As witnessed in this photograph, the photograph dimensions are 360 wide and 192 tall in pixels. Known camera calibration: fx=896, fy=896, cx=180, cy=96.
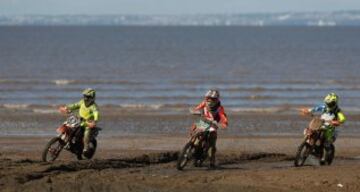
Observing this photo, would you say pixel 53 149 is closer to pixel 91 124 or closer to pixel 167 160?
pixel 91 124

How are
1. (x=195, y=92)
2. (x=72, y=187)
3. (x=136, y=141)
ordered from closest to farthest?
(x=72, y=187)
(x=136, y=141)
(x=195, y=92)

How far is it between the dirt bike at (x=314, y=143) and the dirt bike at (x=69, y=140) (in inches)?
154

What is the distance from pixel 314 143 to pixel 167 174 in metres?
3.24

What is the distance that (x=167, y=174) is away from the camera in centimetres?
1523

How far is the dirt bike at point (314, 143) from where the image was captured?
55.0 ft

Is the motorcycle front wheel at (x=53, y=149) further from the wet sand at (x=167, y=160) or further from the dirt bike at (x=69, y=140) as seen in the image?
the wet sand at (x=167, y=160)

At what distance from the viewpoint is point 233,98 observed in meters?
38.1

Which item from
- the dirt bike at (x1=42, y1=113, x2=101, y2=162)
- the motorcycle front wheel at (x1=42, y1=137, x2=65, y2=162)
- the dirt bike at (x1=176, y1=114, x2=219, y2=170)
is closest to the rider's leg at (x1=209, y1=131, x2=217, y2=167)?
the dirt bike at (x1=176, y1=114, x2=219, y2=170)

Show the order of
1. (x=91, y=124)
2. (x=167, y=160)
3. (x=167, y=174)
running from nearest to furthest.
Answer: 1. (x=167, y=174)
2. (x=91, y=124)
3. (x=167, y=160)

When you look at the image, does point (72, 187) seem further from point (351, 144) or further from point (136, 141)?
point (351, 144)

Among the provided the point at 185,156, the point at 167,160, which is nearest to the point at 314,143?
the point at 185,156

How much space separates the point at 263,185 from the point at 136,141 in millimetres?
9071

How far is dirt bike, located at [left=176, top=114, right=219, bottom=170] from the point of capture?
15.9m

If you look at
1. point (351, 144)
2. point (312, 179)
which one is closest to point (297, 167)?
point (312, 179)
